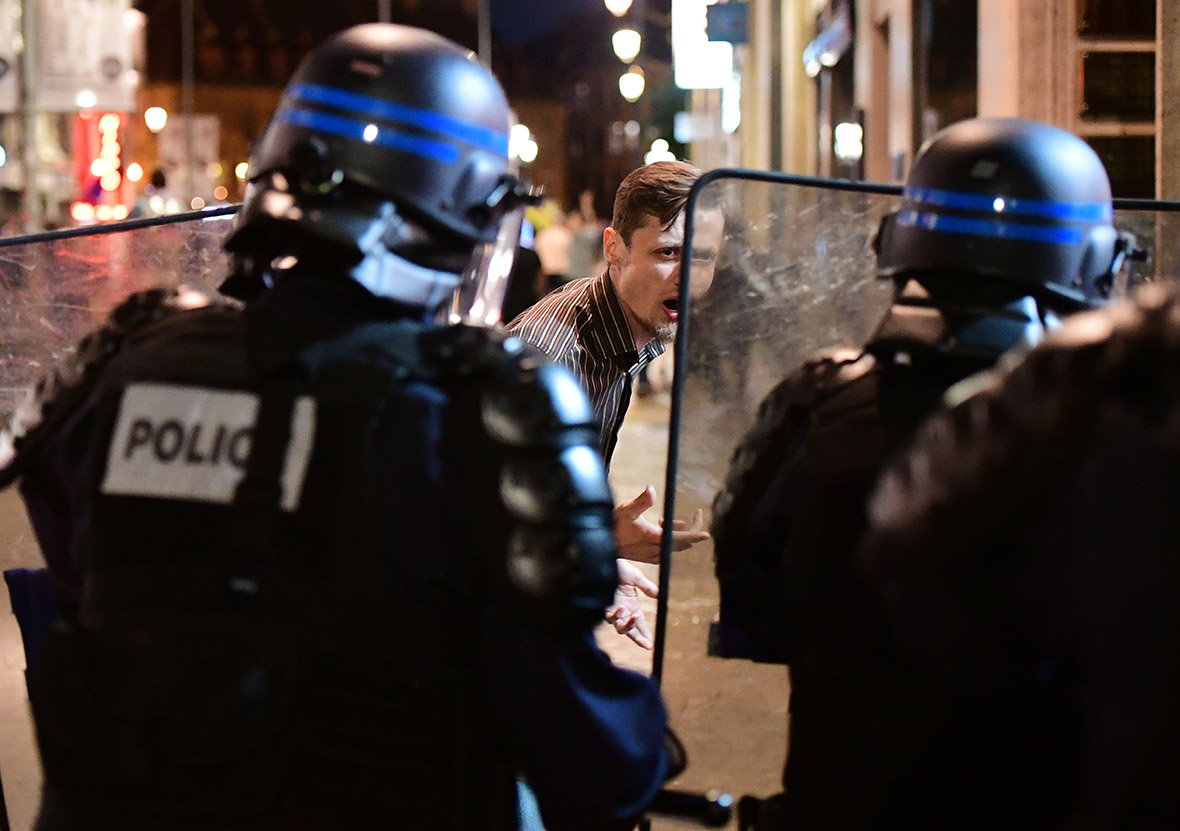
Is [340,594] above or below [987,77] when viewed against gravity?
below

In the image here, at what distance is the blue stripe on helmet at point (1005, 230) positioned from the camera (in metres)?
1.95

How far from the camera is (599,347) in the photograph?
3309 millimetres

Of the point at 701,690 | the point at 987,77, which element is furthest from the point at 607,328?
the point at 987,77

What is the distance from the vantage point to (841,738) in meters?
1.89

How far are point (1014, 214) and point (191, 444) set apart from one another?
3.79ft

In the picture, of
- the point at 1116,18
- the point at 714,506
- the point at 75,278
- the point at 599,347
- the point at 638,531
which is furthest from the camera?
the point at 1116,18

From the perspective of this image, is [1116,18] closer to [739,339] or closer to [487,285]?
[739,339]

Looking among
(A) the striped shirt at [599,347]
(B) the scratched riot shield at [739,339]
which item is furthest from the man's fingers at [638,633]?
(A) the striped shirt at [599,347]

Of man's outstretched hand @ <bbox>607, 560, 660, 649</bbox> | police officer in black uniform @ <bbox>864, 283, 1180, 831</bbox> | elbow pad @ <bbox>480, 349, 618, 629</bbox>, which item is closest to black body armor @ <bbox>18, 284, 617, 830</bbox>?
elbow pad @ <bbox>480, 349, 618, 629</bbox>

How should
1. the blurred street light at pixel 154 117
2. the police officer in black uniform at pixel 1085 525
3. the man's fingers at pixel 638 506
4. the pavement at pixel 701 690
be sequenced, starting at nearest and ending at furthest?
the police officer in black uniform at pixel 1085 525, the pavement at pixel 701 690, the man's fingers at pixel 638 506, the blurred street light at pixel 154 117

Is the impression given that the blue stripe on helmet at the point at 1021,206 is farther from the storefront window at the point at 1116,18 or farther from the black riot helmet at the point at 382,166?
the storefront window at the point at 1116,18

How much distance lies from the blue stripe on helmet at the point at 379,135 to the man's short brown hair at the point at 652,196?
1.46 meters

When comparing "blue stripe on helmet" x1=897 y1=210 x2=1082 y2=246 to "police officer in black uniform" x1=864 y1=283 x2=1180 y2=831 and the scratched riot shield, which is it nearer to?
the scratched riot shield

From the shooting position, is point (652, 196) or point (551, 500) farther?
point (652, 196)
